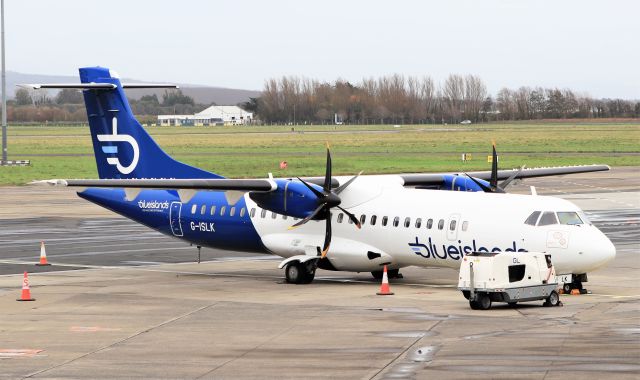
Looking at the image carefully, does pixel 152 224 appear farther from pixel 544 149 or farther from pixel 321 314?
pixel 544 149

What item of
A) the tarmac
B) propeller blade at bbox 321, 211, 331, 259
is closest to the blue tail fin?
the tarmac

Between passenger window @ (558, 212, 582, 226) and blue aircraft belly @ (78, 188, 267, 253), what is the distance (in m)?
9.23

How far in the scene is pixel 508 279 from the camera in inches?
967

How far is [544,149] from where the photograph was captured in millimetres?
110438

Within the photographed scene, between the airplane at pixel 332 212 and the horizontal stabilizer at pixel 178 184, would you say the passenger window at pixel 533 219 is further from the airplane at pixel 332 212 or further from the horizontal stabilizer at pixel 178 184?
the horizontal stabilizer at pixel 178 184

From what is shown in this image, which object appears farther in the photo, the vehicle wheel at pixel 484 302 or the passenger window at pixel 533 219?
the passenger window at pixel 533 219

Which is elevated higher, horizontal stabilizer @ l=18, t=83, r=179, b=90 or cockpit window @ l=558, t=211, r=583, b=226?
horizontal stabilizer @ l=18, t=83, r=179, b=90

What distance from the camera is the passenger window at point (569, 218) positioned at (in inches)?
1046

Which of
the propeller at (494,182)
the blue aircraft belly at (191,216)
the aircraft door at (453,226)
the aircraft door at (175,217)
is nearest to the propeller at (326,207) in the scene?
the blue aircraft belly at (191,216)

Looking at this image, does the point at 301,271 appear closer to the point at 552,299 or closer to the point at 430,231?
the point at 430,231

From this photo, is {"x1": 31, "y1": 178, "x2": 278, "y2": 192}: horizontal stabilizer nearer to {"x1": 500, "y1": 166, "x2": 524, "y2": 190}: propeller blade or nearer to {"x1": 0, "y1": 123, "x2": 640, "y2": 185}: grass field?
{"x1": 500, "y1": 166, "x2": 524, "y2": 190}: propeller blade

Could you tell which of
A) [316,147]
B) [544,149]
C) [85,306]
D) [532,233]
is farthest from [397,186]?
[316,147]

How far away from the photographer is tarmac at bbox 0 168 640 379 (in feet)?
58.6

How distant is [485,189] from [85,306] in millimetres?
12670
